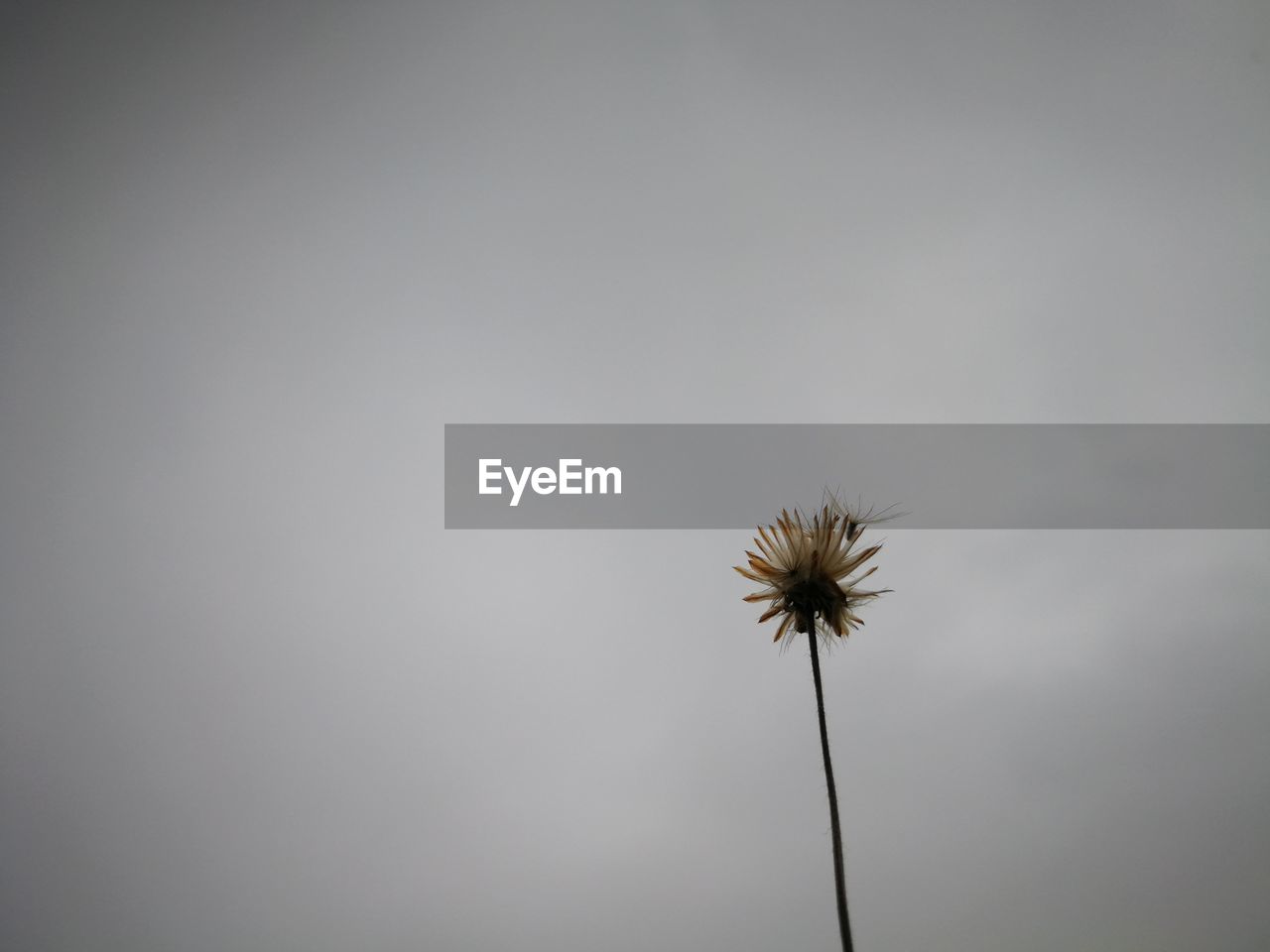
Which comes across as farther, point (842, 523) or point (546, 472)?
point (546, 472)

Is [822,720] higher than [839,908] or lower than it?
higher

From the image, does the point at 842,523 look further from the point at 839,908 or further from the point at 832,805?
the point at 839,908

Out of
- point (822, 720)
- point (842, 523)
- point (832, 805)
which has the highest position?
point (842, 523)

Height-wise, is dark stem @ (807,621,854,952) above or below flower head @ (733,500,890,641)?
below

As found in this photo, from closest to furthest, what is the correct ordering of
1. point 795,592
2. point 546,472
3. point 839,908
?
point 839,908 → point 795,592 → point 546,472

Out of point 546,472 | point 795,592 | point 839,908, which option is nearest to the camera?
point 839,908

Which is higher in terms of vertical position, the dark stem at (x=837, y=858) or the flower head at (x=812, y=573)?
the flower head at (x=812, y=573)

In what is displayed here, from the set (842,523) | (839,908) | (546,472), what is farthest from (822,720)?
(546,472)

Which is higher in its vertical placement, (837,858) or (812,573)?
(812,573)
